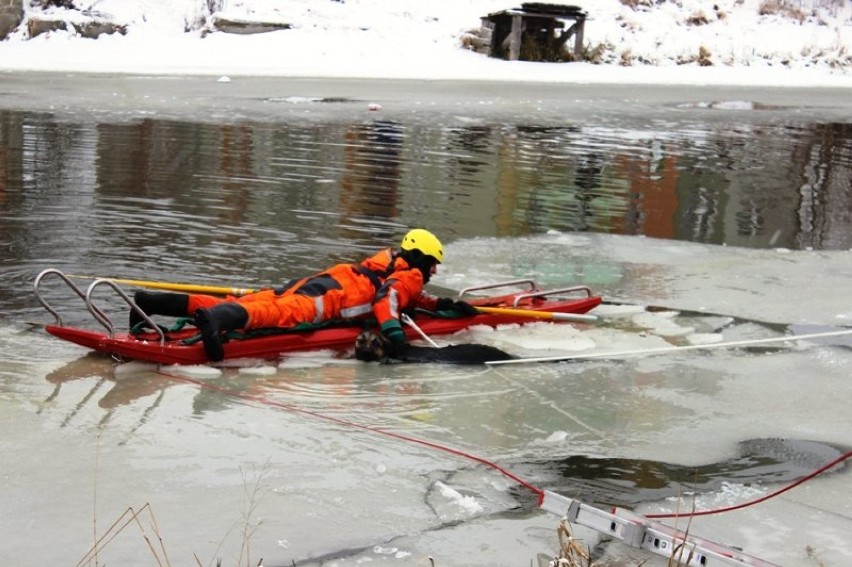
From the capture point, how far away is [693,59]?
30.2 meters

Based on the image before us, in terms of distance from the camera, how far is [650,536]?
3949mm

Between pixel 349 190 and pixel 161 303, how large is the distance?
220 inches

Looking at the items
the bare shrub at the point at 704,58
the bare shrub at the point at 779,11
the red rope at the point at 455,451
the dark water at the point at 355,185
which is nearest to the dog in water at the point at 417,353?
the red rope at the point at 455,451

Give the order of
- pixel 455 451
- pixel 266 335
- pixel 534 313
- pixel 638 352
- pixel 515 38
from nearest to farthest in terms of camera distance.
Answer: pixel 455 451, pixel 266 335, pixel 638 352, pixel 534 313, pixel 515 38

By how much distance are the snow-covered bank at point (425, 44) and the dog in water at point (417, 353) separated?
58.4 feet

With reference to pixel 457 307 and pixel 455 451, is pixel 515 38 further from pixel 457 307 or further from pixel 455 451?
pixel 455 451

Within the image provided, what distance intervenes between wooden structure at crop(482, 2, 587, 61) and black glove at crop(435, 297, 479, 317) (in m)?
20.2

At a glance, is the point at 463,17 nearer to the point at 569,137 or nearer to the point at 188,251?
the point at 569,137

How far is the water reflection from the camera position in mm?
9164

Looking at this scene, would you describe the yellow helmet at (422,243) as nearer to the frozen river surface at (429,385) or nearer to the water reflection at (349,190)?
the frozen river surface at (429,385)

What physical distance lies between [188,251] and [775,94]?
1968 centimetres

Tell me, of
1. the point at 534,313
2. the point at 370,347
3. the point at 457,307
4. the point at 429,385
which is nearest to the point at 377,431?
the point at 429,385

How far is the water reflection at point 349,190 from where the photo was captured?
30.1 feet

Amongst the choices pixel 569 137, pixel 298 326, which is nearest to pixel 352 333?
pixel 298 326
